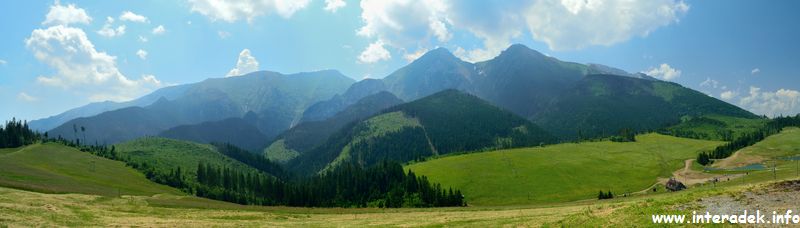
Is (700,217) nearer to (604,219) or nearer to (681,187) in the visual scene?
(604,219)

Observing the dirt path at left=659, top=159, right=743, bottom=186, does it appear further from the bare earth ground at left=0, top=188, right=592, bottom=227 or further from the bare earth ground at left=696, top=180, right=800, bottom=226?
the bare earth ground at left=696, top=180, right=800, bottom=226

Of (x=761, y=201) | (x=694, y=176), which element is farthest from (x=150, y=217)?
(x=694, y=176)

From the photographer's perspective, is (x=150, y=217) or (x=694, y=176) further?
(x=694, y=176)

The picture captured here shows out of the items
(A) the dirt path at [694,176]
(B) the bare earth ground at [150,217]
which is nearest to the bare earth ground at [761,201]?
(B) the bare earth ground at [150,217]

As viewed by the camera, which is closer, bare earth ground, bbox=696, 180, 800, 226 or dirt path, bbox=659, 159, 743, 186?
bare earth ground, bbox=696, 180, 800, 226

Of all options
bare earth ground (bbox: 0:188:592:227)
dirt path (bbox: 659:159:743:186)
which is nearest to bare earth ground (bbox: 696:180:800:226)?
bare earth ground (bbox: 0:188:592:227)

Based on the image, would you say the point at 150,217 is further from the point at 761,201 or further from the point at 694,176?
the point at 694,176

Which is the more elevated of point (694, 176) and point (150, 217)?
point (150, 217)

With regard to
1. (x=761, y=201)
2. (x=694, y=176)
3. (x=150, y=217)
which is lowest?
(x=694, y=176)

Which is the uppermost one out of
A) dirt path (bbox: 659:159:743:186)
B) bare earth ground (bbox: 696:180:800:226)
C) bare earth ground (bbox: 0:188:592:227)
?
bare earth ground (bbox: 696:180:800:226)

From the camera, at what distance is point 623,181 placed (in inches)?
7352

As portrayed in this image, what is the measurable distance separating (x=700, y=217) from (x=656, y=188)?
15995cm

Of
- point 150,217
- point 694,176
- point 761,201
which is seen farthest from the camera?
point 694,176

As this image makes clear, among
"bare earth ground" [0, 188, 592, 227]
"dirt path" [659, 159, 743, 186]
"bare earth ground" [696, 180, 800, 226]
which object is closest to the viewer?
"bare earth ground" [696, 180, 800, 226]
